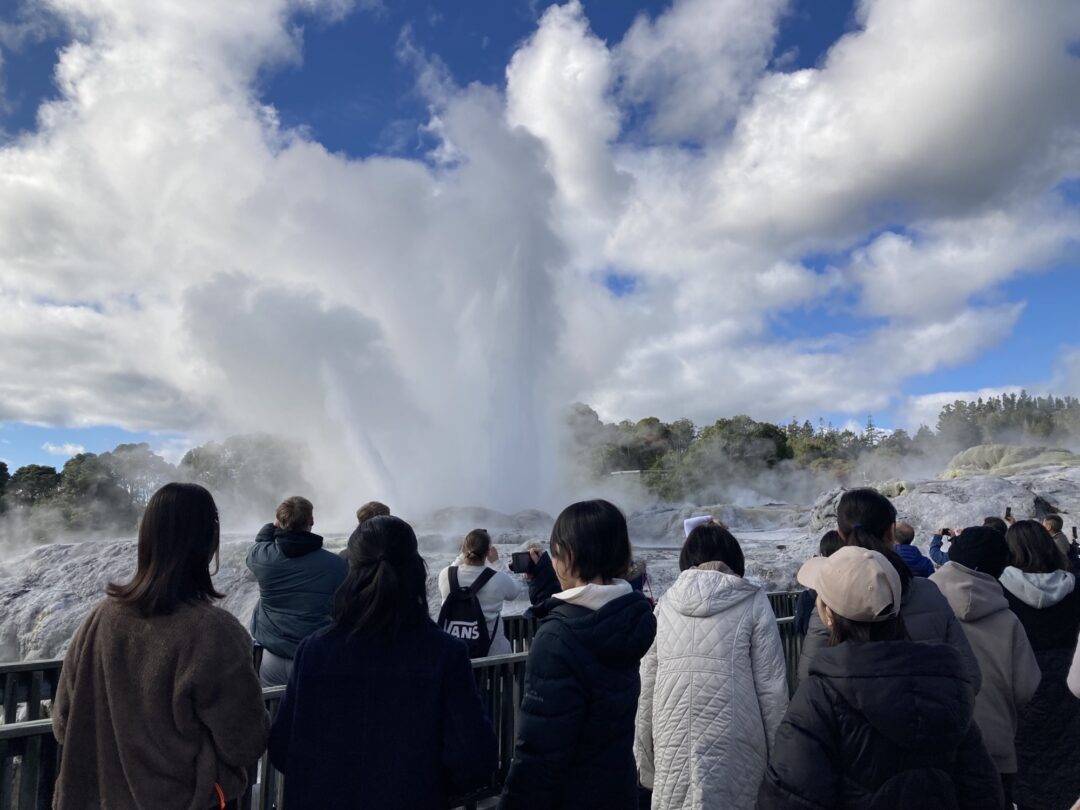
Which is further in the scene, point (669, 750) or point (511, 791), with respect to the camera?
point (669, 750)

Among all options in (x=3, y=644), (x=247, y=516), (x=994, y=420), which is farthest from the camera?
(x=994, y=420)

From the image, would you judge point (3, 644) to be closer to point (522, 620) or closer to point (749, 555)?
point (522, 620)

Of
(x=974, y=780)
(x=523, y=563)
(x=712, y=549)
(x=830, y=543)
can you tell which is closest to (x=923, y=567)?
(x=830, y=543)

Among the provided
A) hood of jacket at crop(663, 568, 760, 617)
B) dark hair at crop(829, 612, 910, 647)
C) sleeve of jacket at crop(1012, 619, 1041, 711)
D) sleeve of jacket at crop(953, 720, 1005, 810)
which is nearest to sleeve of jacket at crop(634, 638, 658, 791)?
hood of jacket at crop(663, 568, 760, 617)

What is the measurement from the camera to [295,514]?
4.12 m

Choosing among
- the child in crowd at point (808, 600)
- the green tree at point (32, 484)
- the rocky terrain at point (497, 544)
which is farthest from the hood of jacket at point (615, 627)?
the green tree at point (32, 484)

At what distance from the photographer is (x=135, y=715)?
2104mm

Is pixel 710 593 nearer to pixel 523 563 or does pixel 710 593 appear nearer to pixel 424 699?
pixel 424 699

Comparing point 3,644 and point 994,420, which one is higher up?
point 994,420

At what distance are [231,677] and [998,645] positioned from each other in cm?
336

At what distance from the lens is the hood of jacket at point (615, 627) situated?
2221 mm

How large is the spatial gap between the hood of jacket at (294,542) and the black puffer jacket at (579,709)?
7.26 feet

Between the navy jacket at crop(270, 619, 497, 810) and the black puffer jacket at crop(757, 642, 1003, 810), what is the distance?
85 cm

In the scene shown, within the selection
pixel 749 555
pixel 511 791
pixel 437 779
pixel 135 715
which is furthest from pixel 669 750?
pixel 749 555
